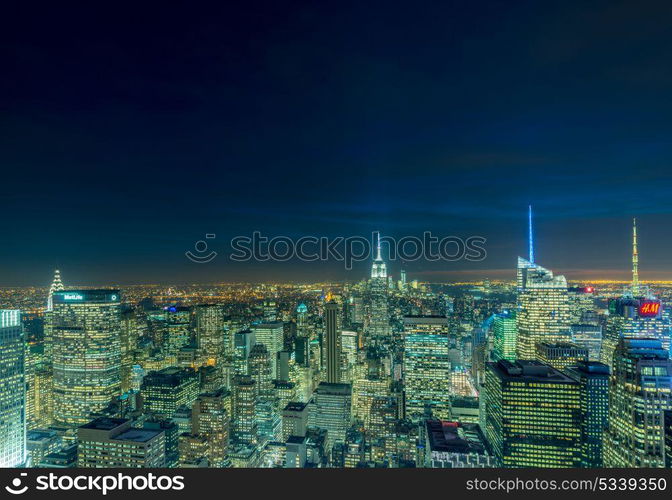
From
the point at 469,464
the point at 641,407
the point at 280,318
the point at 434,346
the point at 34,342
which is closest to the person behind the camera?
the point at 641,407

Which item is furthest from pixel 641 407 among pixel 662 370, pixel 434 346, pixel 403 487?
pixel 434 346

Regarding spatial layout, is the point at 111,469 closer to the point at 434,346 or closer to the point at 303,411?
the point at 303,411

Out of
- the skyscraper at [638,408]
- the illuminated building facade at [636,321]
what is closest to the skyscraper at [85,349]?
the skyscraper at [638,408]

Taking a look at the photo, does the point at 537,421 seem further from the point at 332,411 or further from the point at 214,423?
the point at 214,423

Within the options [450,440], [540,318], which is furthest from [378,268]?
[540,318]

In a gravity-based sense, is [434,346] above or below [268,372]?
above

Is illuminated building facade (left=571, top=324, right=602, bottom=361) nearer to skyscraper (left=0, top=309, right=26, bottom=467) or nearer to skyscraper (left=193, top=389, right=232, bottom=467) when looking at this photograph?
skyscraper (left=193, top=389, right=232, bottom=467)
